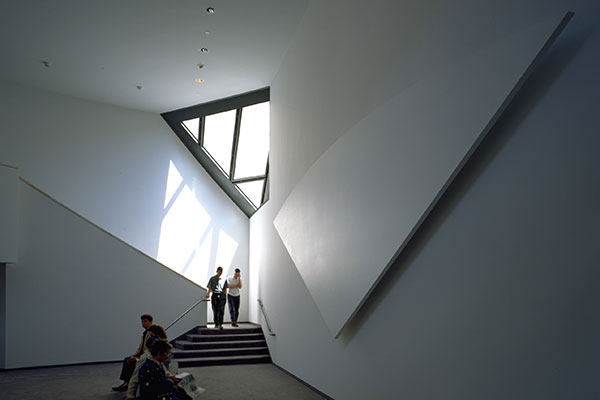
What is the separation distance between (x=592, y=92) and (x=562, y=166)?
39cm

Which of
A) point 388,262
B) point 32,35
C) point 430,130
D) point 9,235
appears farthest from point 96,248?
point 430,130

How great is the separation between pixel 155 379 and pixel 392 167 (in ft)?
8.34

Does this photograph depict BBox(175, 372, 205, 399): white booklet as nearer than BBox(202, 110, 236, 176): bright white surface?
Yes

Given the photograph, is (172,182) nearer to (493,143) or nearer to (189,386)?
(189,386)

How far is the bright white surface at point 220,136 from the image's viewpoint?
11.3 metres

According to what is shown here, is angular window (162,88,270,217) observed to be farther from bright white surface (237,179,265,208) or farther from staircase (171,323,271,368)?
staircase (171,323,271,368)

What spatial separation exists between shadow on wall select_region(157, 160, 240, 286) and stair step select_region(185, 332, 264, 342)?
287 centimetres

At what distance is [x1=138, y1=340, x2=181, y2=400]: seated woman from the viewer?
319 centimetres

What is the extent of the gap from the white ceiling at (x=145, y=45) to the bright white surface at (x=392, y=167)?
321 centimetres

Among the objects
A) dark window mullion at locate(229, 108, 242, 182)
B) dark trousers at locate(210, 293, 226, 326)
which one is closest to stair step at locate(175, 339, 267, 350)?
dark trousers at locate(210, 293, 226, 326)

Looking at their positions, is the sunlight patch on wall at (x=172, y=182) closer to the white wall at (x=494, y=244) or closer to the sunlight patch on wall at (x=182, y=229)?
A: the sunlight patch on wall at (x=182, y=229)

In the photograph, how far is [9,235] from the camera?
7.84 metres

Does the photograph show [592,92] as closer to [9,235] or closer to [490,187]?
[490,187]

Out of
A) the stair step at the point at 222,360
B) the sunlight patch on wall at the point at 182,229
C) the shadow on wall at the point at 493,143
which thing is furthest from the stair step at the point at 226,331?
the shadow on wall at the point at 493,143
